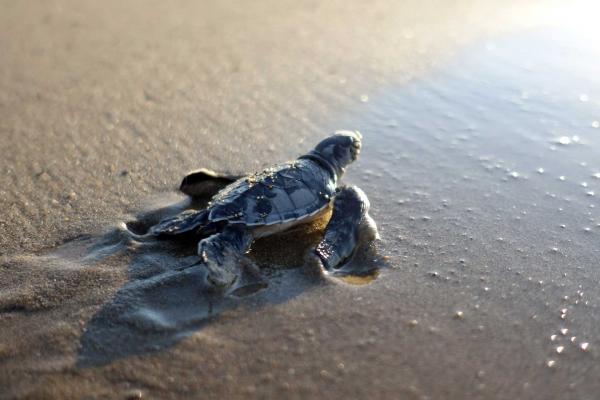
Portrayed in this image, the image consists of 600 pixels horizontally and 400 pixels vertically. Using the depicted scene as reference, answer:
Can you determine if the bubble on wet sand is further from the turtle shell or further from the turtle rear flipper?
the turtle rear flipper

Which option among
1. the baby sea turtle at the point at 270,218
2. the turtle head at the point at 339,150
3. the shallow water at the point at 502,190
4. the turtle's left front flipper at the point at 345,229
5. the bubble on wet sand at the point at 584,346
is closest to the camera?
the bubble on wet sand at the point at 584,346

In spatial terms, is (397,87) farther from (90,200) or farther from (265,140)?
(90,200)

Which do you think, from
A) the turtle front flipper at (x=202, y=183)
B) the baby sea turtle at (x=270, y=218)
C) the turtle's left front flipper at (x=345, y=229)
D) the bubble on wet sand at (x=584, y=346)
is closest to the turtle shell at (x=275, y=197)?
the baby sea turtle at (x=270, y=218)

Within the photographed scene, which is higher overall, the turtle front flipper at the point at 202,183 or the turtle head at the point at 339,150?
the turtle head at the point at 339,150

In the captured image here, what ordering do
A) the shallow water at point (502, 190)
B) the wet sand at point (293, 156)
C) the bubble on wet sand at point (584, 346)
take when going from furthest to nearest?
the shallow water at point (502, 190) < the bubble on wet sand at point (584, 346) < the wet sand at point (293, 156)

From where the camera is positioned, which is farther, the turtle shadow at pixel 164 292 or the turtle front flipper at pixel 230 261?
the turtle front flipper at pixel 230 261

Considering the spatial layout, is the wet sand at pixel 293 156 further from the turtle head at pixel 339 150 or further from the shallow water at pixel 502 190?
the turtle head at pixel 339 150

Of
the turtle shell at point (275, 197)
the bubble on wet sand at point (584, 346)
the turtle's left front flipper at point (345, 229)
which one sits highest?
the turtle shell at point (275, 197)

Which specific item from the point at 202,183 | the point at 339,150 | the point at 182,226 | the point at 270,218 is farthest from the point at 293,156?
the point at 182,226

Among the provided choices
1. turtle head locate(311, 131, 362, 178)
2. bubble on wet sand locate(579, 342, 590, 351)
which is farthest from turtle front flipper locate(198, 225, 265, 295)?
bubble on wet sand locate(579, 342, 590, 351)
